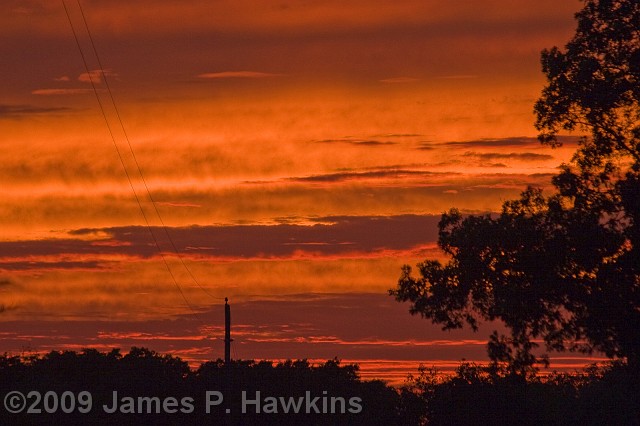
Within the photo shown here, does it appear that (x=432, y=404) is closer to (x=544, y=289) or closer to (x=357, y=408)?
(x=357, y=408)

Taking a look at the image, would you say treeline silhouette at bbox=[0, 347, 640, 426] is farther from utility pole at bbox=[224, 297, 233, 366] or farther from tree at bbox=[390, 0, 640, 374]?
tree at bbox=[390, 0, 640, 374]

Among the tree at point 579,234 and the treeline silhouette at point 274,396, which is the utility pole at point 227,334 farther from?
the tree at point 579,234

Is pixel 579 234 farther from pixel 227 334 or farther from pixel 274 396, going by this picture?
pixel 274 396

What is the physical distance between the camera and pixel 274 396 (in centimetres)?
6844

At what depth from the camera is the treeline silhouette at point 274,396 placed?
54281mm

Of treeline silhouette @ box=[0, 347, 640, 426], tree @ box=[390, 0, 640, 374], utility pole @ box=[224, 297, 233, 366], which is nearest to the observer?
tree @ box=[390, 0, 640, 374]

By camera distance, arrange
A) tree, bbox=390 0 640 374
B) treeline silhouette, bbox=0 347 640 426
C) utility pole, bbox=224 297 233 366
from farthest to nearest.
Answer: treeline silhouette, bbox=0 347 640 426 < utility pole, bbox=224 297 233 366 < tree, bbox=390 0 640 374

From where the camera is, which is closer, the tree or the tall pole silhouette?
the tree

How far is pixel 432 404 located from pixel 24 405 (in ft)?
81.2

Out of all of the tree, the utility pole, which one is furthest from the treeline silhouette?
the tree

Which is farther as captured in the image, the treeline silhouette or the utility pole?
the treeline silhouette

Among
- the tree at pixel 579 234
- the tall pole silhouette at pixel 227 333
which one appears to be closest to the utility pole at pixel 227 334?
the tall pole silhouette at pixel 227 333

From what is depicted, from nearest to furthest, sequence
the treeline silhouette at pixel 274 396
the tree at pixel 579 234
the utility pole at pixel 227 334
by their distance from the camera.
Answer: the tree at pixel 579 234, the utility pole at pixel 227 334, the treeline silhouette at pixel 274 396

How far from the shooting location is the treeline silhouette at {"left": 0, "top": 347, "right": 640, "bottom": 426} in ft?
178
